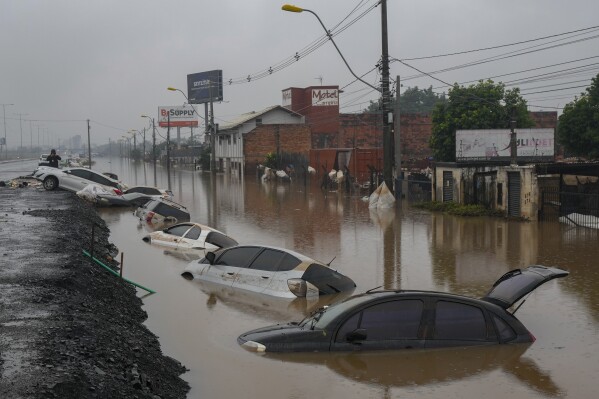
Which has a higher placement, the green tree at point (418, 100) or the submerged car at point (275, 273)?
the green tree at point (418, 100)

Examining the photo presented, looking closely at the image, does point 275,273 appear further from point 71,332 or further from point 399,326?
point 71,332

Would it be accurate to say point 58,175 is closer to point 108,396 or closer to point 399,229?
point 399,229

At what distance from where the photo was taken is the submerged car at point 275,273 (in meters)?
14.6

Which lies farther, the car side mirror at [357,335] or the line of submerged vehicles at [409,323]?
the line of submerged vehicles at [409,323]

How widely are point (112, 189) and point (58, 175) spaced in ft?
13.5

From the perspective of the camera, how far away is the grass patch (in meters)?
30.5

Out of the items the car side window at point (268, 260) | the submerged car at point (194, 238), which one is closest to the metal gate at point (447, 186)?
the submerged car at point (194, 238)

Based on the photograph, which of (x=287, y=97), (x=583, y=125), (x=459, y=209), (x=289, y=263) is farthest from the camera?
(x=287, y=97)

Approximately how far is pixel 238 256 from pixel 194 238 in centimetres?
590

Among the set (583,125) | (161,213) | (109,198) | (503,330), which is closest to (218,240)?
(161,213)

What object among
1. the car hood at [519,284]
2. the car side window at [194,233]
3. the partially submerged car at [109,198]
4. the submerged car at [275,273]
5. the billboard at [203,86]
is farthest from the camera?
the billboard at [203,86]

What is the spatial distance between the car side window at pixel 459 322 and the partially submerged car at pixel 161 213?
65.4ft

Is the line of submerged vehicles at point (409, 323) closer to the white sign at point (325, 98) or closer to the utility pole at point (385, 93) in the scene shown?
the utility pole at point (385, 93)

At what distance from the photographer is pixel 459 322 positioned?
1041 centimetres
